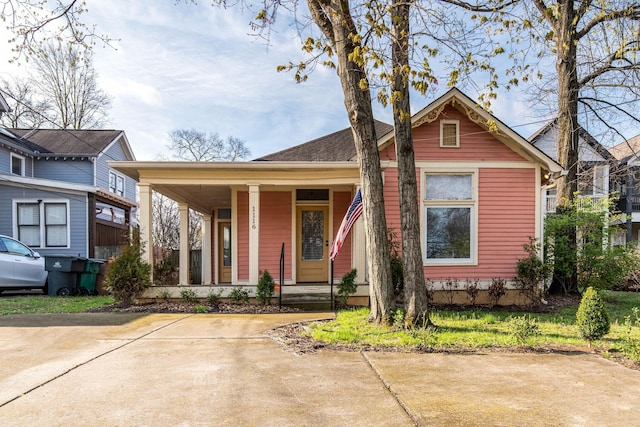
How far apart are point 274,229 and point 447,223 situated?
4397 millimetres

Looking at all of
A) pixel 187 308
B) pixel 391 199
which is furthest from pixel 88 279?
pixel 391 199

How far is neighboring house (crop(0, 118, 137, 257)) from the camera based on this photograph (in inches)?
539

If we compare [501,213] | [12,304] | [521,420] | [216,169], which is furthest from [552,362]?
[12,304]

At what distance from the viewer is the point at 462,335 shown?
5.64 meters

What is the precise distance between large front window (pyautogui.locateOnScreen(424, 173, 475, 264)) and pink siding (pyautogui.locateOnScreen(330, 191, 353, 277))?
7.31 feet

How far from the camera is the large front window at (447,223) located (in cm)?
928

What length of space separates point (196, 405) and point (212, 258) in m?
10.3

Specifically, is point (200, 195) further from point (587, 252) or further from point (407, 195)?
point (587, 252)

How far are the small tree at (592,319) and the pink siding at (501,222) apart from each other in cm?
410

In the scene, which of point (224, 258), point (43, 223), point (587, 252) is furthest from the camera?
point (43, 223)

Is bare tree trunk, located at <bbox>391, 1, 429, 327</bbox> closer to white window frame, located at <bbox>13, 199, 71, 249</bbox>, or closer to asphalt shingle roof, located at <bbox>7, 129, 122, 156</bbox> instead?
white window frame, located at <bbox>13, 199, 71, 249</bbox>

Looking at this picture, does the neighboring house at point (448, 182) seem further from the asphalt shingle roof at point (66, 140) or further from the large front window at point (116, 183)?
the large front window at point (116, 183)

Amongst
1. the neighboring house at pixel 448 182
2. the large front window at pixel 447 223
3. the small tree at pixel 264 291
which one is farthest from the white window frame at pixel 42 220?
the large front window at pixel 447 223

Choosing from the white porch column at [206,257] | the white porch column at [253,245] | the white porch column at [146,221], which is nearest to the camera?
the white porch column at [146,221]
